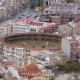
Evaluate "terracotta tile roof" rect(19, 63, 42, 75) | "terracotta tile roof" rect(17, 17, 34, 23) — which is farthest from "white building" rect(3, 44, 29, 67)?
"terracotta tile roof" rect(17, 17, 34, 23)

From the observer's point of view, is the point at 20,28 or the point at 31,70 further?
the point at 20,28

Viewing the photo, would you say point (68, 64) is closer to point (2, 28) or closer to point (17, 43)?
point (17, 43)

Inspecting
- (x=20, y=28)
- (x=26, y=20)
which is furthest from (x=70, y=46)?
(x=26, y=20)

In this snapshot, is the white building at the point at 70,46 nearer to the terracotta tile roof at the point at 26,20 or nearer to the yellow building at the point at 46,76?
the yellow building at the point at 46,76

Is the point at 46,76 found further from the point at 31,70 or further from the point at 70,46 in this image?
the point at 70,46

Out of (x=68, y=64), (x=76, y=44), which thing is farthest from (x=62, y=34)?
(x=68, y=64)

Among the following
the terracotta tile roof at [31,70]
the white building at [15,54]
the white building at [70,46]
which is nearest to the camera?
the terracotta tile roof at [31,70]

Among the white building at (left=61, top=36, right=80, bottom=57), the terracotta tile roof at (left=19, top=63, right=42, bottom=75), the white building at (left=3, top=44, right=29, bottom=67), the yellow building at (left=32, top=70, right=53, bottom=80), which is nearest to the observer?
the yellow building at (left=32, top=70, right=53, bottom=80)

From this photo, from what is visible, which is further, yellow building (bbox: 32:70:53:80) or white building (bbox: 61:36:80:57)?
white building (bbox: 61:36:80:57)

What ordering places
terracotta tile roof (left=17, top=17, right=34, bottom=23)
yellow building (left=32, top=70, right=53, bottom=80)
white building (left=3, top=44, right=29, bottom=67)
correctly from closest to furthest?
yellow building (left=32, top=70, right=53, bottom=80), white building (left=3, top=44, right=29, bottom=67), terracotta tile roof (left=17, top=17, right=34, bottom=23)

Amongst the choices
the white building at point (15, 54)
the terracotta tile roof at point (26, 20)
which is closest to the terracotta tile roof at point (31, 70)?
the white building at point (15, 54)

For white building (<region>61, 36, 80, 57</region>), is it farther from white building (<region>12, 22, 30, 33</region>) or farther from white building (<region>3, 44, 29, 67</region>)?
white building (<region>12, 22, 30, 33</region>)

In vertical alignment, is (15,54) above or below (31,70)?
below
